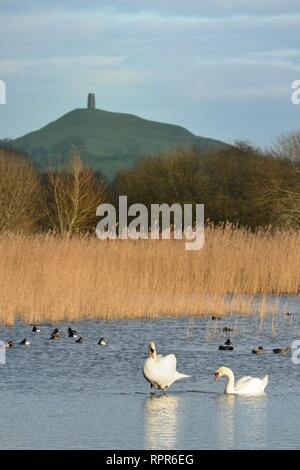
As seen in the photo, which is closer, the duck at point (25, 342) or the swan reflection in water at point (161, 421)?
the swan reflection in water at point (161, 421)

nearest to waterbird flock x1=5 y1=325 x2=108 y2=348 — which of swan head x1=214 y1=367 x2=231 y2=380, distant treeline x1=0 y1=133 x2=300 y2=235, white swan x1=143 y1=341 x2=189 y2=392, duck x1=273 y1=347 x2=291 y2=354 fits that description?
duck x1=273 y1=347 x2=291 y2=354

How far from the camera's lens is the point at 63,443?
26.3 feet

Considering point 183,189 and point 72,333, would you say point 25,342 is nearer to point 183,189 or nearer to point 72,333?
point 72,333

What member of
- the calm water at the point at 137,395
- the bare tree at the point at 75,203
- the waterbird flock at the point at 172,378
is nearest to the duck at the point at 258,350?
the calm water at the point at 137,395

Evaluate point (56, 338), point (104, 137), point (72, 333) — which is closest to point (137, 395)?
point (56, 338)

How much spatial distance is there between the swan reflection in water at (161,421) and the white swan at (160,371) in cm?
13

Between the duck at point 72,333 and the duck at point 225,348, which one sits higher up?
the duck at point 72,333

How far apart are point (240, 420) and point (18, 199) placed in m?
28.4

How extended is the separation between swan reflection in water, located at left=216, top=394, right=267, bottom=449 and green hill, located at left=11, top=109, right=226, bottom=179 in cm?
9178

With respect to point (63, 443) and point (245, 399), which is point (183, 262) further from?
point (63, 443)

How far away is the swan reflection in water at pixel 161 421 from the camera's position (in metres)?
8.04

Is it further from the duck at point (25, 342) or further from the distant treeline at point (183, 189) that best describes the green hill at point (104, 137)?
the duck at point (25, 342)

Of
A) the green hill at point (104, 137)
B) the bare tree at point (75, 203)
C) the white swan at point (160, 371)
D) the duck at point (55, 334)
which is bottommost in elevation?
the white swan at point (160, 371)
